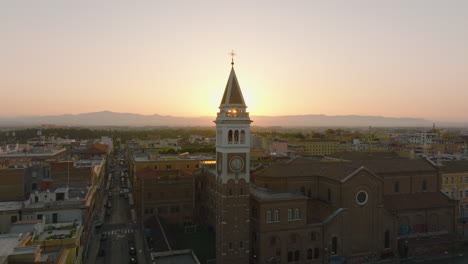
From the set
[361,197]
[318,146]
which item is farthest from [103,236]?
[318,146]

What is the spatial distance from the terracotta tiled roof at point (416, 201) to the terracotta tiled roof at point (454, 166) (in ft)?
37.5

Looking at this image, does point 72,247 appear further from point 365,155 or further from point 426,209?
point 365,155

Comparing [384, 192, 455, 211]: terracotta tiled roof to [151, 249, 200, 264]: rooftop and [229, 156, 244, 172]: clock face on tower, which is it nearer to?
[229, 156, 244, 172]: clock face on tower

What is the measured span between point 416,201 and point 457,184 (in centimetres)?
1827

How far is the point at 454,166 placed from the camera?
68.2m

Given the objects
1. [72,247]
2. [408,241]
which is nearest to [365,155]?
[408,241]

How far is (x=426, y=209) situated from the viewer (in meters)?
52.3

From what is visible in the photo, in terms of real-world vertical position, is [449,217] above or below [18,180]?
below

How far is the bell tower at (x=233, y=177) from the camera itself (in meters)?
41.1

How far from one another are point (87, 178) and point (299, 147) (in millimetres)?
102986

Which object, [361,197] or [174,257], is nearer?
[174,257]

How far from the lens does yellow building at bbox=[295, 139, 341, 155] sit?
503 ft

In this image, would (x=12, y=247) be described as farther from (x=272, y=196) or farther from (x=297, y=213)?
(x=297, y=213)

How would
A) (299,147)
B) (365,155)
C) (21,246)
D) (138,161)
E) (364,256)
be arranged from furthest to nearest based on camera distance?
(299,147)
(138,161)
(365,155)
(364,256)
(21,246)
